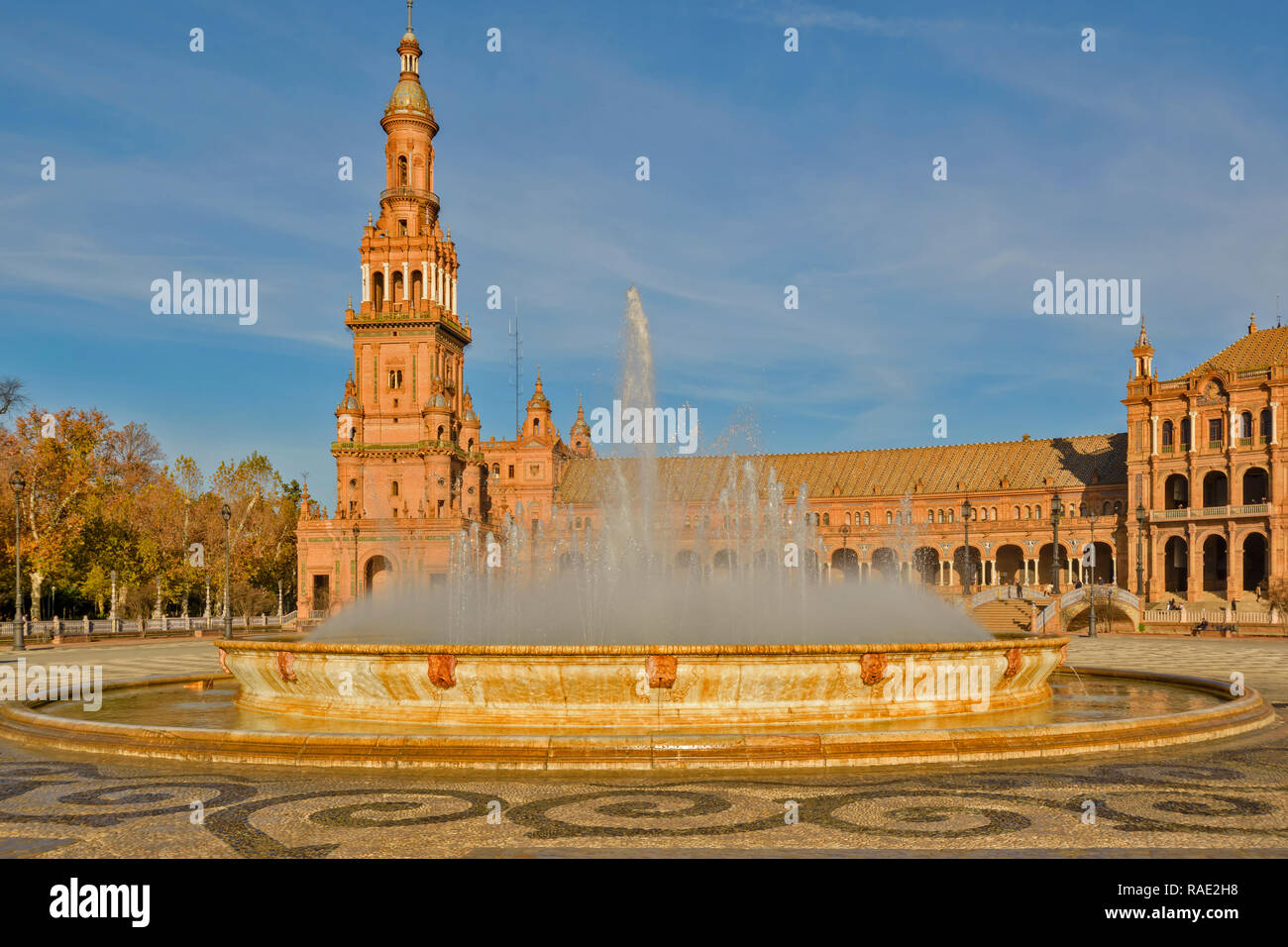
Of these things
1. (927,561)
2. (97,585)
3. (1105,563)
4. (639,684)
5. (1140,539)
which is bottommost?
(97,585)

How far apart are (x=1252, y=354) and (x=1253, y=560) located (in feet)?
46.0

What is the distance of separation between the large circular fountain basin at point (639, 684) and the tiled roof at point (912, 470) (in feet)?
216

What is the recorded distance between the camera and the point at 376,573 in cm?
6975

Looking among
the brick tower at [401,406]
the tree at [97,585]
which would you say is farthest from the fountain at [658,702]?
the brick tower at [401,406]

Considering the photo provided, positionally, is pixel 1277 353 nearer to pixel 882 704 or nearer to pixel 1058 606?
pixel 1058 606

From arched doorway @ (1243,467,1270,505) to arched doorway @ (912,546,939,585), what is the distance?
22.1 m

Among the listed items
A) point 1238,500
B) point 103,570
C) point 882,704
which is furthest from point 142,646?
point 1238,500

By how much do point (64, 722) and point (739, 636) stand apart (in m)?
8.52

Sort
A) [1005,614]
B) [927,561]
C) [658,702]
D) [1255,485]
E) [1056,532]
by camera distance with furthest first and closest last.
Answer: [927,561] → [1255,485] → [1005,614] → [1056,532] → [658,702]

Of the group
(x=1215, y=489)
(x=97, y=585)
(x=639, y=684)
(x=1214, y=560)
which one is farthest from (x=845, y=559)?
(x=639, y=684)

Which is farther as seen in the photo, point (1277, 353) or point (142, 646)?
point (1277, 353)

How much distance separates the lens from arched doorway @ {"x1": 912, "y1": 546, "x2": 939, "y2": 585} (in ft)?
270

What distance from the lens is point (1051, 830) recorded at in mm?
7418

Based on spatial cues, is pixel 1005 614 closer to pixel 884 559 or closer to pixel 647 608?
pixel 884 559
